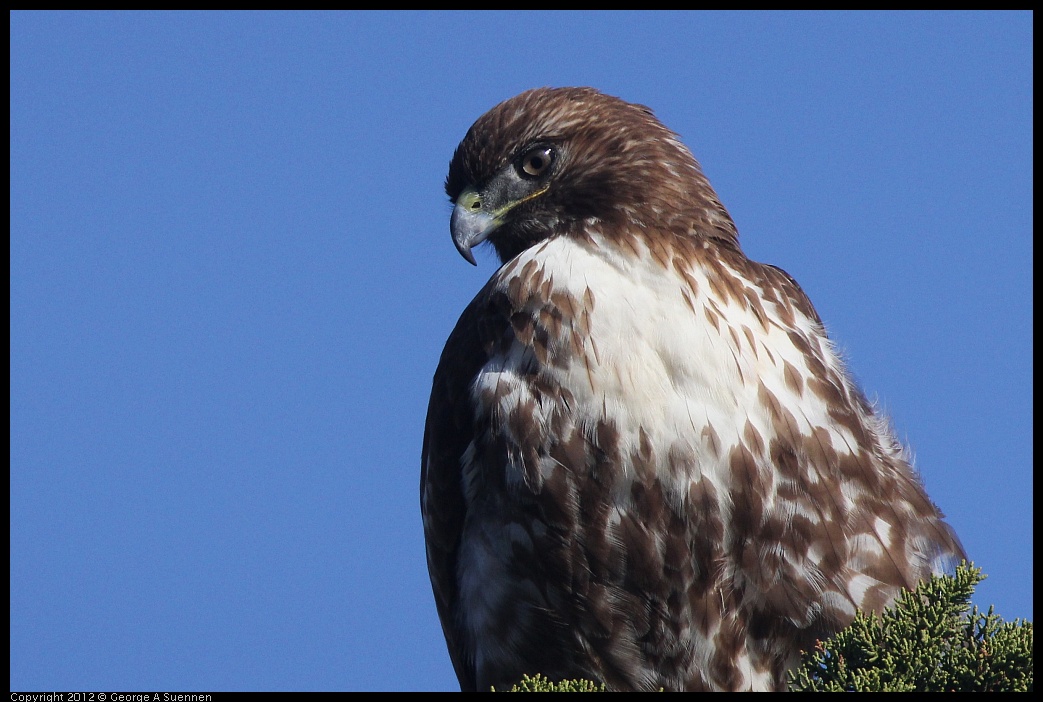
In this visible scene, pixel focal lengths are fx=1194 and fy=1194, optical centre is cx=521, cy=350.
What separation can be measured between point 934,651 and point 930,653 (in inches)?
0.5

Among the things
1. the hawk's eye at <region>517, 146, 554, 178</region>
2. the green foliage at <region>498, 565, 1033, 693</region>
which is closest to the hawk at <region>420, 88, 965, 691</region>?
the hawk's eye at <region>517, 146, 554, 178</region>

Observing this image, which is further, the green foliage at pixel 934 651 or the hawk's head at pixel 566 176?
the hawk's head at pixel 566 176

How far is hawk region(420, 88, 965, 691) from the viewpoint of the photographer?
178 inches

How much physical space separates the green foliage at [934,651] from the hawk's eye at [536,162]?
2656 mm

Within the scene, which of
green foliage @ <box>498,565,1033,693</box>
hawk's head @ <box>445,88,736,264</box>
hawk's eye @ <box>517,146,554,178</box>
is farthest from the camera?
hawk's eye @ <box>517,146,554,178</box>

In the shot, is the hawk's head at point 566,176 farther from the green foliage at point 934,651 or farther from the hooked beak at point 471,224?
the green foliage at point 934,651

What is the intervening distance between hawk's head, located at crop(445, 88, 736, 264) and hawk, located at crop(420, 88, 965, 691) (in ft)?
0.16

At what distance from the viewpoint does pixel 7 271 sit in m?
5.87

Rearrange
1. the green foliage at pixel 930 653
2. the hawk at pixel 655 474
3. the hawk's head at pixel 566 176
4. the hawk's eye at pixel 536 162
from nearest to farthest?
the green foliage at pixel 930 653 → the hawk at pixel 655 474 → the hawk's head at pixel 566 176 → the hawk's eye at pixel 536 162

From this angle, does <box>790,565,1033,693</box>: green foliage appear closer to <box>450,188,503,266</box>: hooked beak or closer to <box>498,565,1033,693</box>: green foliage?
<box>498,565,1033,693</box>: green foliage

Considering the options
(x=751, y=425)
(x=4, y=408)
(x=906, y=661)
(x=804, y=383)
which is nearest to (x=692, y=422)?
(x=751, y=425)

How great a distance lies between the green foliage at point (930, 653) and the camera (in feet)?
10.0

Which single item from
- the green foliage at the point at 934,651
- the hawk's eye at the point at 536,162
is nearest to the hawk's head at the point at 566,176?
the hawk's eye at the point at 536,162

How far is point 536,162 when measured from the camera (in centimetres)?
531
